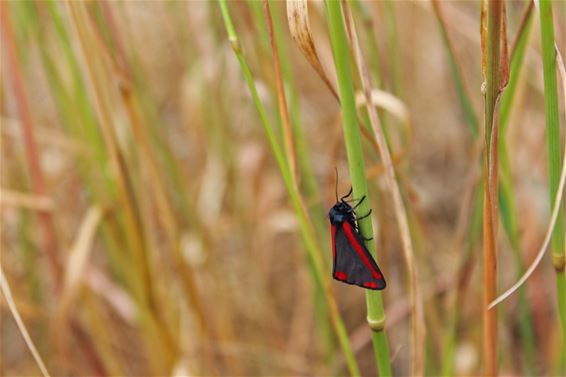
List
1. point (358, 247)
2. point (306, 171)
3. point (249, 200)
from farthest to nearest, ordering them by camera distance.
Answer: point (249, 200) < point (306, 171) < point (358, 247)

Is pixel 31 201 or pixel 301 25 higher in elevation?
pixel 301 25

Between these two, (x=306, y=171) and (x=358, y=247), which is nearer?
(x=358, y=247)

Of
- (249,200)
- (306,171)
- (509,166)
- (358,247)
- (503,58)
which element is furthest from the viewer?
(249,200)

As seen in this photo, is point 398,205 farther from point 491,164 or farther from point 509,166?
point 509,166

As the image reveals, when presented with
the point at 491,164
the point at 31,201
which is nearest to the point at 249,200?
the point at 31,201

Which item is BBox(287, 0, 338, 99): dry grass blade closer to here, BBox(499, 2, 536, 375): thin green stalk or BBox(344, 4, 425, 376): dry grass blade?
BBox(344, 4, 425, 376): dry grass blade

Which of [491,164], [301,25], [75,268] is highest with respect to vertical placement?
[301,25]

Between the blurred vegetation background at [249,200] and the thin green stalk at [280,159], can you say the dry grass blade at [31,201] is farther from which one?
the thin green stalk at [280,159]
